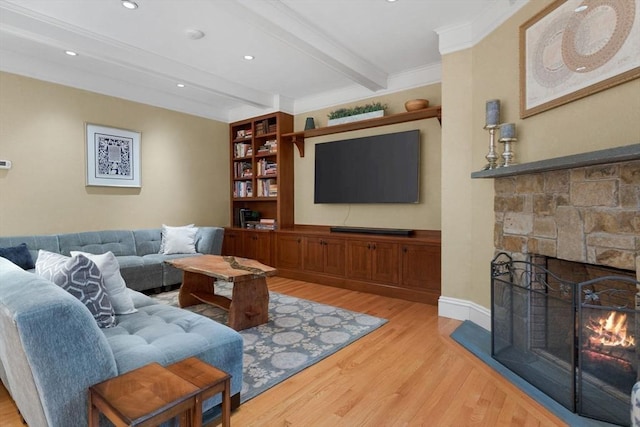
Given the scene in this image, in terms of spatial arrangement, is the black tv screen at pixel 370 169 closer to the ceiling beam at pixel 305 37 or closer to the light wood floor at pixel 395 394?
the ceiling beam at pixel 305 37

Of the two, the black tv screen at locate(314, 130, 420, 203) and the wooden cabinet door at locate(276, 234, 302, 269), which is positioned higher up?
the black tv screen at locate(314, 130, 420, 203)

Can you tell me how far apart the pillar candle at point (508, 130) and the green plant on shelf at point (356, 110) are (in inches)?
76.6

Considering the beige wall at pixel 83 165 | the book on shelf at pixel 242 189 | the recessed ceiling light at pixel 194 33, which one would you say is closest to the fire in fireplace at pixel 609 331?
the recessed ceiling light at pixel 194 33

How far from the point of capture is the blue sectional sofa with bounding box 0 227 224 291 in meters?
3.52

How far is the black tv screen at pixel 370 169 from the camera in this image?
3.94 meters

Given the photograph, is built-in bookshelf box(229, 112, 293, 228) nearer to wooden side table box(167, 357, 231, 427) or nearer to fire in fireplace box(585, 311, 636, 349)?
wooden side table box(167, 357, 231, 427)

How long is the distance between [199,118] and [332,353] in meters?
4.40

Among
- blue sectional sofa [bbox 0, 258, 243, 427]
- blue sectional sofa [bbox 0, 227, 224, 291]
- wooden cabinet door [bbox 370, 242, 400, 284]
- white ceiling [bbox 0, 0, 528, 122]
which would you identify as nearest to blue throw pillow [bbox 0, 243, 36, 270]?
blue sectional sofa [bbox 0, 227, 224, 291]

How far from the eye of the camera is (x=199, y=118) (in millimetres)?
5316

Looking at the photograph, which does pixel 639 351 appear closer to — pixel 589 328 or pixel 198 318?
pixel 589 328

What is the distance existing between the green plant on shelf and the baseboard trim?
243cm

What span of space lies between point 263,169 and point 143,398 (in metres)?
4.45

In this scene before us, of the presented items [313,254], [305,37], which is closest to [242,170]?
[313,254]

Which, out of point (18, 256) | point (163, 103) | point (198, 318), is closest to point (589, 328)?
point (198, 318)
